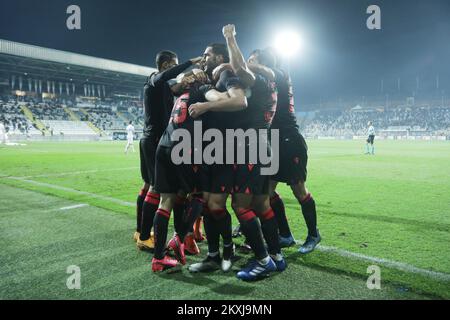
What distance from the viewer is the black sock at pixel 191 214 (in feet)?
12.2

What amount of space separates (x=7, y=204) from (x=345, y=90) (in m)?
82.5

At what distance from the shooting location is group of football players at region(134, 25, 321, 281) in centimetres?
325

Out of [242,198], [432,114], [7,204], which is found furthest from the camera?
[432,114]

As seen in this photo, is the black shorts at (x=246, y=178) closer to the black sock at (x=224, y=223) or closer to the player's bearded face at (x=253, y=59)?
the black sock at (x=224, y=223)

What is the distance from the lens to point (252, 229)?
335cm

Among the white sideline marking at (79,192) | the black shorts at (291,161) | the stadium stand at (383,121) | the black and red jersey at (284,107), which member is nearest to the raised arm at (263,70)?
the black and red jersey at (284,107)

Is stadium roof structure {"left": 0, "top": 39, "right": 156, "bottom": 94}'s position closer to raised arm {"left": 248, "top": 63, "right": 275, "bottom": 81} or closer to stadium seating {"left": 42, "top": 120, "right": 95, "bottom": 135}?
stadium seating {"left": 42, "top": 120, "right": 95, "bottom": 135}

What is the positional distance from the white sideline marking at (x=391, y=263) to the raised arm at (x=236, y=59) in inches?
80.0

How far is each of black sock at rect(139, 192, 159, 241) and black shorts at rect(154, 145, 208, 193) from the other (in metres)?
0.54

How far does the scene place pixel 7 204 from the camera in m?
6.72

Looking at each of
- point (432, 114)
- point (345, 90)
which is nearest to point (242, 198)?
point (432, 114)

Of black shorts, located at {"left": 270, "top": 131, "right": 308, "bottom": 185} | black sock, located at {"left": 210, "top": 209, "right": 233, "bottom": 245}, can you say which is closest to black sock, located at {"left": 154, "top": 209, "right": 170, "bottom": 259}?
black sock, located at {"left": 210, "top": 209, "right": 233, "bottom": 245}
